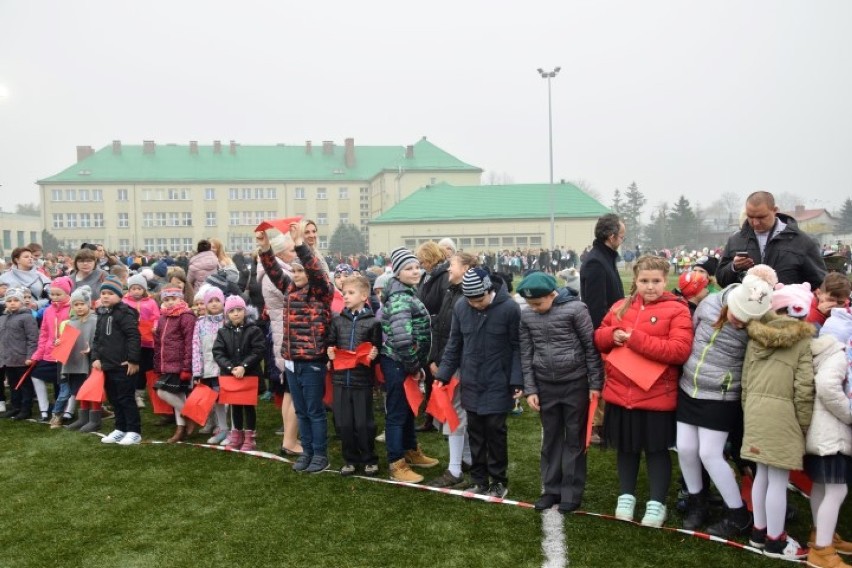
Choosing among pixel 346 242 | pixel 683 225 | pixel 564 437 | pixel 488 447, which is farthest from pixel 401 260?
pixel 683 225

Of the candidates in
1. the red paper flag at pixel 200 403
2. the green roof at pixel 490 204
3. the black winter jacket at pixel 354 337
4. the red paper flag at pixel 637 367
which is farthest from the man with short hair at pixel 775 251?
the green roof at pixel 490 204

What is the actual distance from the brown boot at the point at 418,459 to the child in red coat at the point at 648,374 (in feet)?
6.45

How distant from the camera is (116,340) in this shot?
23.7 ft

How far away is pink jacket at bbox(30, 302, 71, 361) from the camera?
26.8ft

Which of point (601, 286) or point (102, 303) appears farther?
point (102, 303)

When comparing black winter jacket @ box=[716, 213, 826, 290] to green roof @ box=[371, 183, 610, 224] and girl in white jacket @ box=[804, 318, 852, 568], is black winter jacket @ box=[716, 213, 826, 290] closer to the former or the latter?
girl in white jacket @ box=[804, 318, 852, 568]

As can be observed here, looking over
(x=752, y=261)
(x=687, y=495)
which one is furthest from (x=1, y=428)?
(x=752, y=261)

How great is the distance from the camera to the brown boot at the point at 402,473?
19.4 feet

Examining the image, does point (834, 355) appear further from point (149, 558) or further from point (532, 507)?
point (149, 558)

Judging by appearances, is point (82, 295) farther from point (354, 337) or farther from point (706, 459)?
point (706, 459)

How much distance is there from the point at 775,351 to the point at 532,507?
80.4 inches

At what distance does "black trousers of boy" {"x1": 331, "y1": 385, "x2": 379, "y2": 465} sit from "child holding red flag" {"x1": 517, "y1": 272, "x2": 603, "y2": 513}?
157 centimetres

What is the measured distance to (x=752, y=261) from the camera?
5172 mm

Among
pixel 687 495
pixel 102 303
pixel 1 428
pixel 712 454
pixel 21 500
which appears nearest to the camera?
pixel 712 454
